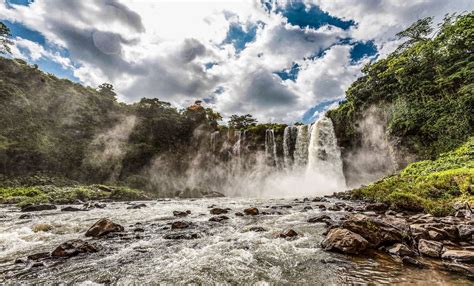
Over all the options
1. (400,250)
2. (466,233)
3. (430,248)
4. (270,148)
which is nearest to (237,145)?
(270,148)

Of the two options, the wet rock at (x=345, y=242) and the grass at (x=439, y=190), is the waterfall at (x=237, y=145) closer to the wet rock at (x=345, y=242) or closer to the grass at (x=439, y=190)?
the grass at (x=439, y=190)

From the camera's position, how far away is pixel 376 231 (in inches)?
303

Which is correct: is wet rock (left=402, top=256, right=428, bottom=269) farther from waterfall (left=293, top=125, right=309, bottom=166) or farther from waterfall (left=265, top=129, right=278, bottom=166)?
waterfall (left=265, top=129, right=278, bottom=166)

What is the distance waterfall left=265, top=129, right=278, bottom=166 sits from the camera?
42.6 m

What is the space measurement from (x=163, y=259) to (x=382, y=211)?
12140mm

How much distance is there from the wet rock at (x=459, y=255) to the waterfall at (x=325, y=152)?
30696 millimetres

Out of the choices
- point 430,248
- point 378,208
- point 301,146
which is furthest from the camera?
point 301,146

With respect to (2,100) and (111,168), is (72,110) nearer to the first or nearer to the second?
(2,100)

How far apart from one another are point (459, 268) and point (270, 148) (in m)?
37.6

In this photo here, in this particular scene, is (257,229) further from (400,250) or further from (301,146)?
(301,146)

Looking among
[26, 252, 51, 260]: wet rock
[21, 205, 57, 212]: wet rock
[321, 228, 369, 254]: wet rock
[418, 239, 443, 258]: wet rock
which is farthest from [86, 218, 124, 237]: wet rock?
[21, 205, 57, 212]: wet rock

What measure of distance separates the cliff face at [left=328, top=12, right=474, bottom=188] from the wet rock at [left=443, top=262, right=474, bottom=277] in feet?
75.9

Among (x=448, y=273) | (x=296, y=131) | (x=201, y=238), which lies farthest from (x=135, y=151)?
(x=448, y=273)

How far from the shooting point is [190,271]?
6148 mm
